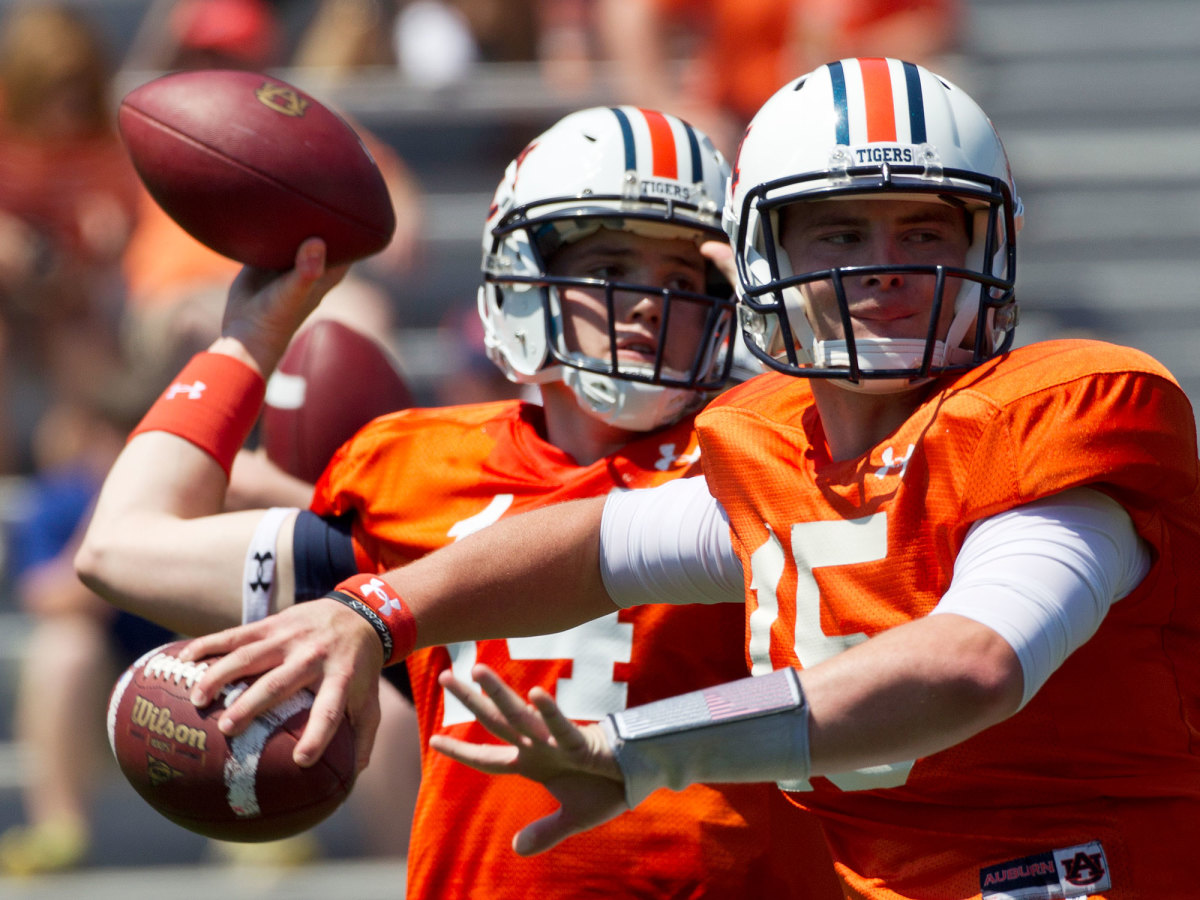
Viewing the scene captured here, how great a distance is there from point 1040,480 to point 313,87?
18.2 feet

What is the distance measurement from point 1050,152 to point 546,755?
6.23 m

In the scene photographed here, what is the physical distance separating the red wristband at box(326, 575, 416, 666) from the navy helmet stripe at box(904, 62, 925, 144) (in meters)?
0.86

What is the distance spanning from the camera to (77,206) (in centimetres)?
548

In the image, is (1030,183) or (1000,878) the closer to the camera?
(1000,878)

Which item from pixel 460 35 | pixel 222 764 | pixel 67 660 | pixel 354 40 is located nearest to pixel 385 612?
pixel 222 764

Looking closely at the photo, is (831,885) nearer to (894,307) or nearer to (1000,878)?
(1000,878)

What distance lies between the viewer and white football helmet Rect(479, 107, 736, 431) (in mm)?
2309

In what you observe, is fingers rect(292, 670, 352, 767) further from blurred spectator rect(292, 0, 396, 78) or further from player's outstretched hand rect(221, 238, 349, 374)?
blurred spectator rect(292, 0, 396, 78)

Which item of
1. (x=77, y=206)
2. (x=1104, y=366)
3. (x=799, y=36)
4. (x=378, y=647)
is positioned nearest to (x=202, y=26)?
(x=77, y=206)

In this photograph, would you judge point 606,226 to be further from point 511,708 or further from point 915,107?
point 511,708

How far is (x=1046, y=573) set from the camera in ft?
4.94

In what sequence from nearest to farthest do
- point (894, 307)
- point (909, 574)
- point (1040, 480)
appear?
point (1040, 480) → point (909, 574) → point (894, 307)

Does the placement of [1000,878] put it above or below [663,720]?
below

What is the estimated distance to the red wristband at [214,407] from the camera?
7.84 ft
